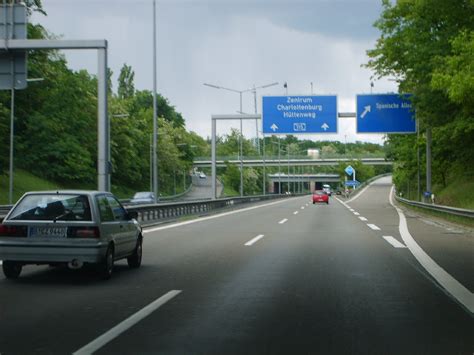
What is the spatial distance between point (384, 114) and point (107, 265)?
26513 millimetres

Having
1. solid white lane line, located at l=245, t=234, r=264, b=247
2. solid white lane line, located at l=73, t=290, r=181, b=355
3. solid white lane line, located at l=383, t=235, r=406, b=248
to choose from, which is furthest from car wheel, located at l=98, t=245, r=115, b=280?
solid white lane line, located at l=383, t=235, r=406, b=248

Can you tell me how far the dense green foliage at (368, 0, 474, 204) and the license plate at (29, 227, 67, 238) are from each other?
15.3 metres

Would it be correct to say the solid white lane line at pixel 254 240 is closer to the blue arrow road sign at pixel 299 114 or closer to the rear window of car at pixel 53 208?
the rear window of car at pixel 53 208

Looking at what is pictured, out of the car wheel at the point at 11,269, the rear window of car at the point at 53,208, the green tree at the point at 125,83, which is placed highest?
the green tree at the point at 125,83

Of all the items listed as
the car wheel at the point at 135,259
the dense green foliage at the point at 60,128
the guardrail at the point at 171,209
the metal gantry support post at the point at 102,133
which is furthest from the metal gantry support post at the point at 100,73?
the dense green foliage at the point at 60,128

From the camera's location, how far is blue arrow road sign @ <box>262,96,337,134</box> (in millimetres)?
35688

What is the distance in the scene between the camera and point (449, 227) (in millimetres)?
22469

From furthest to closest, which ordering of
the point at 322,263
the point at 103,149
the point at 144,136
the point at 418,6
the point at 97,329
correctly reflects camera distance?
the point at 144,136, the point at 418,6, the point at 103,149, the point at 322,263, the point at 97,329

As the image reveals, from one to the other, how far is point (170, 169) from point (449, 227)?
250 feet

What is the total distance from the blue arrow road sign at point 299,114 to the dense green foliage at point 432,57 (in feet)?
10.9

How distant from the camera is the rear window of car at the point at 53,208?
9.62 metres

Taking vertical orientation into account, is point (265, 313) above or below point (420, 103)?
below

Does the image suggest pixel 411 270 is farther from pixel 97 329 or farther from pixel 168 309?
pixel 97 329

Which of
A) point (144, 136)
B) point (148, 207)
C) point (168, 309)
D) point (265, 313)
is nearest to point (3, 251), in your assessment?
point (168, 309)
